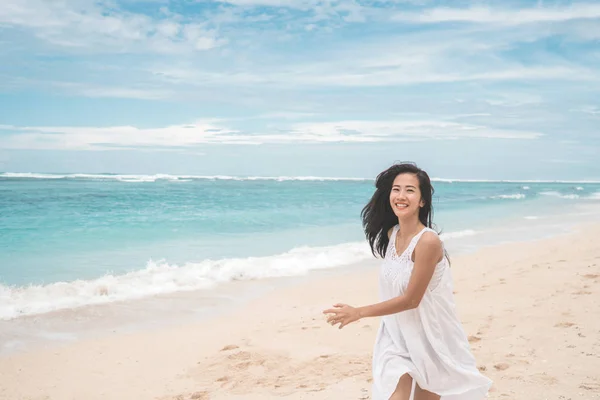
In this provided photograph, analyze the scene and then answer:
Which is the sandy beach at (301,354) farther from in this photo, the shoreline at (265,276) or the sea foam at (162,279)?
the sea foam at (162,279)

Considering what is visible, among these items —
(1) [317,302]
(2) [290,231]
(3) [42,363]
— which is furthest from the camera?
(2) [290,231]

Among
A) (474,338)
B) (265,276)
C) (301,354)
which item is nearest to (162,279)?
(265,276)

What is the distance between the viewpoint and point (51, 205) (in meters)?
26.9

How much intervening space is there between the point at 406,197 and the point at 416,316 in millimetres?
660

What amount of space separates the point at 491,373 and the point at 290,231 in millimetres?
14153

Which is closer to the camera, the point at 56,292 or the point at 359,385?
the point at 359,385

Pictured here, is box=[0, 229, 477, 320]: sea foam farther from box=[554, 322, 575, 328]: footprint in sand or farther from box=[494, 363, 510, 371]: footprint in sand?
box=[494, 363, 510, 371]: footprint in sand

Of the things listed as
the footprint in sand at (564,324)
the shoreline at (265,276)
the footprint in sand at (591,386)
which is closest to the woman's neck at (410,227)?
the footprint in sand at (591,386)

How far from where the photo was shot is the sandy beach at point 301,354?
4887 mm

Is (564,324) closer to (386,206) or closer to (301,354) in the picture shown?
(301,354)

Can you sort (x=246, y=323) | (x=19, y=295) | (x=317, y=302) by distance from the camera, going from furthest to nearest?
1. (x=19, y=295)
2. (x=317, y=302)
3. (x=246, y=323)

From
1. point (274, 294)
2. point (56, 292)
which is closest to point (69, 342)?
point (56, 292)

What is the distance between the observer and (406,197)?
10.2 ft

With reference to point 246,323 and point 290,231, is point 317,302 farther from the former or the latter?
point 290,231
